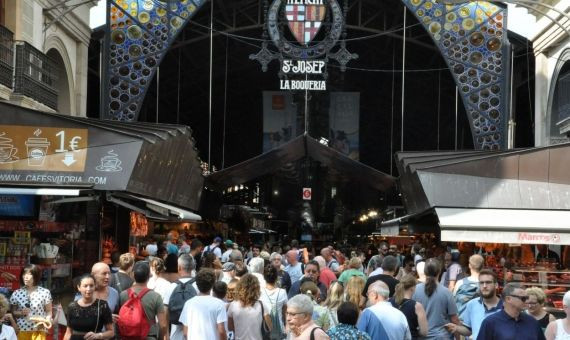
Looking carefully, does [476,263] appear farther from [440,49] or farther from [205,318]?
[440,49]

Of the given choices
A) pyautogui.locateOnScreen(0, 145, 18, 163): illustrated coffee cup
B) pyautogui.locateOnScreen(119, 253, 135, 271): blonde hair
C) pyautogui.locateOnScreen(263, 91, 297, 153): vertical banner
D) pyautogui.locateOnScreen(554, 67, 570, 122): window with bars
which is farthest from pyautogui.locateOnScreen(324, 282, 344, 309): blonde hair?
pyautogui.locateOnScreen(263, 91, 297, 153): vertical banner

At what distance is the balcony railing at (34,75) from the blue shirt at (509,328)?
12128 mm

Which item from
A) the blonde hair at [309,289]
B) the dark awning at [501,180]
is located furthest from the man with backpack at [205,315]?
the dark awning at [501,180]

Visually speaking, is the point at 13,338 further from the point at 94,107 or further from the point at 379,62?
the point at 379,62

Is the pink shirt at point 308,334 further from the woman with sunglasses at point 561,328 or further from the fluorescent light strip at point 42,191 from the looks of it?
the fluorescent light strip at point 42,191

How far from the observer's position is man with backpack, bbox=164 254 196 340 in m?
9.92

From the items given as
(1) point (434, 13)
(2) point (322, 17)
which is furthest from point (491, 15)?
(2) point (322, 17)

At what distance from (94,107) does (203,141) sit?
10168 millimetres

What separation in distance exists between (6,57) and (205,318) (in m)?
9.84

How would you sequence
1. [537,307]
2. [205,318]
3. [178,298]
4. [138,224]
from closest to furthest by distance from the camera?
[537,307], [205,318], [178,298], [138,224]

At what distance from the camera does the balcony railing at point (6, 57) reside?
16.8 metres

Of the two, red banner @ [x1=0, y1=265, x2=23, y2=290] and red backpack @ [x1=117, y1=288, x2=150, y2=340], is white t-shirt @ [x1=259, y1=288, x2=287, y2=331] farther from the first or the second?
red banner @ [x1=0, y1=265, x2=23, y2=290]

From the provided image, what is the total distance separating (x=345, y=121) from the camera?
3366 centimetres

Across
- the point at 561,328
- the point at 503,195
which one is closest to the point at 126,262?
the point at 561,328
